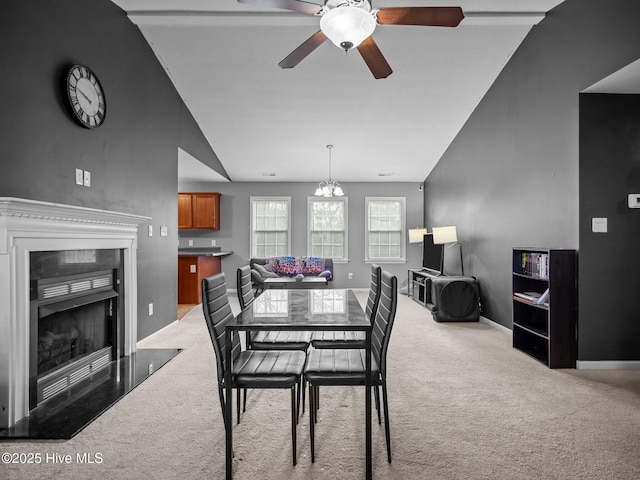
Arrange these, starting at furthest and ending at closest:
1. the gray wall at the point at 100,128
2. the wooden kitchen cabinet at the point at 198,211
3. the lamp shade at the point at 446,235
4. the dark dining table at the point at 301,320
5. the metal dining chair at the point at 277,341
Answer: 1. the wooden kitchen cabinet at the point at 198,211
2. the lamp shade at the point at 446,235
3. the metal dining chair at the point at 277,341
4. the gray wall at the point at 100,128
5. the dark dining table at the point at 301,320

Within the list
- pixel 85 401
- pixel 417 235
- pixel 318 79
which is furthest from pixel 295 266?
pixel 85 401

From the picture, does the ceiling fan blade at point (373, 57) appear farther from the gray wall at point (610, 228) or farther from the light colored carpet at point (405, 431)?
the light colored carpet at point (405, 431)

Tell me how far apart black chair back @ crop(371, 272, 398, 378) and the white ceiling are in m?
2.85

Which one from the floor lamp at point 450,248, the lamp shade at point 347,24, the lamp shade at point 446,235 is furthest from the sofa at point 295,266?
the lamp shade at point 347,24

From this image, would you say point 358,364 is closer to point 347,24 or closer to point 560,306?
point 347,24

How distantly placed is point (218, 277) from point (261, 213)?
628 cm

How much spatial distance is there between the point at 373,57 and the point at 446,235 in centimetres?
382

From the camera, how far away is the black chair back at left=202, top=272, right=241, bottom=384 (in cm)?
180

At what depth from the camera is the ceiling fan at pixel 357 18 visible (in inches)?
76.3

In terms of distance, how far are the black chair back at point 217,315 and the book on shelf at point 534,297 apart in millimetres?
2865

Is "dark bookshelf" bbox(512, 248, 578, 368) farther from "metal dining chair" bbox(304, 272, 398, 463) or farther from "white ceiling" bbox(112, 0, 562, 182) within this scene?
"white ceiling" bbox(112, 0, 562, 182)

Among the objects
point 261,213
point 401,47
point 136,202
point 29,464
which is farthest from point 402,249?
point 29,464

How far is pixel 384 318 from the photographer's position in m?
2.08

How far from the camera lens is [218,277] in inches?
80.7
